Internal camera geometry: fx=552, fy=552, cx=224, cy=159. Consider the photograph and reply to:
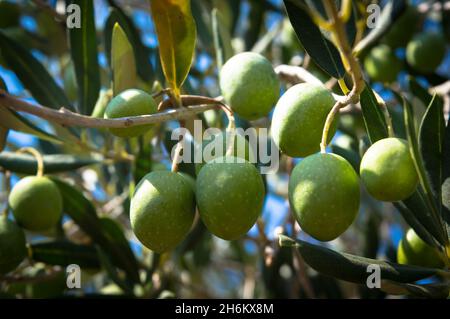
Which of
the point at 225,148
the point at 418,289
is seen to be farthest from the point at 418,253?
the point at 225,148

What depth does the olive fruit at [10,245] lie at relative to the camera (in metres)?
1.62

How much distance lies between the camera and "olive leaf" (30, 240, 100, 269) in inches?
73.4

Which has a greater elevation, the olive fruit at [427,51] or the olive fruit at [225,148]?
the olive fruit at [427,51]

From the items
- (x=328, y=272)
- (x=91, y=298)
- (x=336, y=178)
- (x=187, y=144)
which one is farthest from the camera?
(x=91, y=298)

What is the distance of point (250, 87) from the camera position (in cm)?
135

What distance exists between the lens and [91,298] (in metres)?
1.86

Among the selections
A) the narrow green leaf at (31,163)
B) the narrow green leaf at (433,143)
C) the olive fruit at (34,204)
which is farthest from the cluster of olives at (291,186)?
the narrow green leaf at (31,163)

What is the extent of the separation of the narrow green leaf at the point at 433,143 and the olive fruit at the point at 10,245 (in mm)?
1174

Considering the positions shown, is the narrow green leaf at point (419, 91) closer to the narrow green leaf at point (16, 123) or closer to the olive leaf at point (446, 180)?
the olive leaf at point (446, 180)

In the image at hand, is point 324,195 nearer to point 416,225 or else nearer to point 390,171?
point 390,171

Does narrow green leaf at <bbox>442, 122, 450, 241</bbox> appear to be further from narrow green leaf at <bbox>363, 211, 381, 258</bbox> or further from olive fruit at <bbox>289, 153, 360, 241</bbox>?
narrow green leaf at <bbox>363, 211, 381, 258</bbox>
